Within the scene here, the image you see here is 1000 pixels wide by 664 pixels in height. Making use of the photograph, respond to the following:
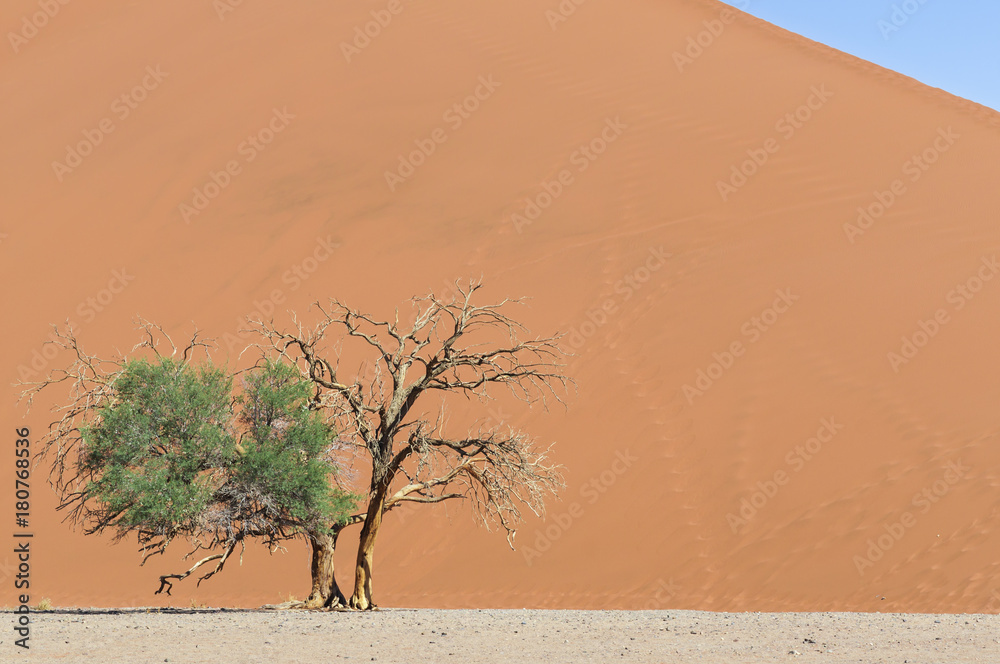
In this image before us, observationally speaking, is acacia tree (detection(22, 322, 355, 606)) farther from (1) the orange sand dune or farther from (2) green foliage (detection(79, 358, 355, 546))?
(1) the orange sand dune

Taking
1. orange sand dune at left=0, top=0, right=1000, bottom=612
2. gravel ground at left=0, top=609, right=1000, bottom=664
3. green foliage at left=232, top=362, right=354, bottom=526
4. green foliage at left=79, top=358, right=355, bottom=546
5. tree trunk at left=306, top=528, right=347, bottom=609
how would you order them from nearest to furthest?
gravel ground at left=0, top=609, right=1000, bottom=664, green foliage at left=79, top=358, right=355, bottom=546, green foliage at left=232, top=362, right=354, bottom=526, tree trunk at left=306, top=528, right=347, bottom=609, orange sand dune at left=0, top=0, right=1000, bottom=612

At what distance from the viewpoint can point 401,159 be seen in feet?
77.7

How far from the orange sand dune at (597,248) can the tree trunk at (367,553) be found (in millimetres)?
1846

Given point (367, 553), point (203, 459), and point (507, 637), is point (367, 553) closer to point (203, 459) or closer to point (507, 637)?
point (203, 459)

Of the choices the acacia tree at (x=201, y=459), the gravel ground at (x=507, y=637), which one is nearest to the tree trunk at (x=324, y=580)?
the acacia tree at (x=201, y=459)

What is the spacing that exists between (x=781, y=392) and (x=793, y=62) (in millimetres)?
13620

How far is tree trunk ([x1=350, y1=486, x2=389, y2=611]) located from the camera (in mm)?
12758

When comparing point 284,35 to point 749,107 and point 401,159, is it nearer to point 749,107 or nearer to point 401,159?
point 401,159

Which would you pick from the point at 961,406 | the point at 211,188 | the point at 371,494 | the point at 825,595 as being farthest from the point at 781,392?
the point at 211,188

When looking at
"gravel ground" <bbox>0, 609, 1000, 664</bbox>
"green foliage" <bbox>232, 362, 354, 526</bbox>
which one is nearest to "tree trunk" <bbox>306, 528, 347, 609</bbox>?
"green foliage" <bbox>232, 362, 354, 526</bbox>

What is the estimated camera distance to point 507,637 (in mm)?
9789

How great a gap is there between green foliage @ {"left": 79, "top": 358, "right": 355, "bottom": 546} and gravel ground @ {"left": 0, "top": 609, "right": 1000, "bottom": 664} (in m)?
1.10

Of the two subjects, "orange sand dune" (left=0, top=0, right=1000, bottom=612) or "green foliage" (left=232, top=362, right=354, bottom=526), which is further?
"orange sand dune" (left=0, top=0, right=1000, bottom=612)

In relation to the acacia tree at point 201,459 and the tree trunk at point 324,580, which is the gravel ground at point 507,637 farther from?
the acacia tree at point 201,459
